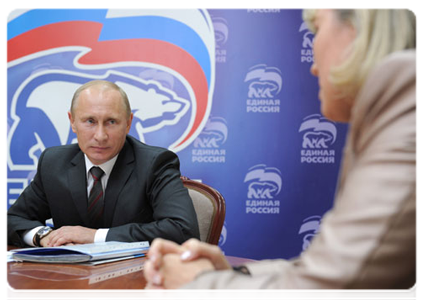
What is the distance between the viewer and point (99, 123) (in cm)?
254

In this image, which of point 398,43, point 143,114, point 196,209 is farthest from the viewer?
point 143,114

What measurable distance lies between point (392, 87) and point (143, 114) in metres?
3.56

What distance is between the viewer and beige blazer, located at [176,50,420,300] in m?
0.62

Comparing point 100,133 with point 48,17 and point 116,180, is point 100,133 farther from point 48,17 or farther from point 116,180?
point 48,17

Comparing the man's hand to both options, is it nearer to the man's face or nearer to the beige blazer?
the man's face

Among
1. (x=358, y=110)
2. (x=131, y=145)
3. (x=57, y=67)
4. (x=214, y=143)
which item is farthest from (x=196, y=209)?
(x=57, y=67)

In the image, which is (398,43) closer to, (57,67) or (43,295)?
(43,295)

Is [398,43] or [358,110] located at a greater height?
[398,43]

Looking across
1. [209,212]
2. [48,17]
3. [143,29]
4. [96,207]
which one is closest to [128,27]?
[143,29]

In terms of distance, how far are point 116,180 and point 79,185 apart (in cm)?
20

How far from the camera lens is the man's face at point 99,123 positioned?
254 centimetres

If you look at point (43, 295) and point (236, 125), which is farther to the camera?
point (236, 125)

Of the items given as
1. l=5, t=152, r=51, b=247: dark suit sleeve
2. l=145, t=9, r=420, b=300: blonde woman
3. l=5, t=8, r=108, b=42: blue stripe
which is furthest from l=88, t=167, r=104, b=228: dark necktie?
l=5, t=8, r=108, b=42: blue stripe
